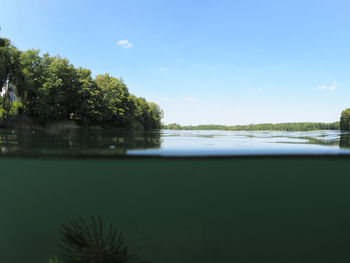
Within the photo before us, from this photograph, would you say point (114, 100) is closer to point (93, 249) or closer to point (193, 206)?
point (193, 206)

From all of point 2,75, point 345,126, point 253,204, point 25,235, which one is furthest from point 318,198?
point 345,126

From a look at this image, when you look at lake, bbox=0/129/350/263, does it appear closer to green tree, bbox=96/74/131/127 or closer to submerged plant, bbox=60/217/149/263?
submerged plant, bbox=60/217/149/263

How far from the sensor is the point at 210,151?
29.2 ft

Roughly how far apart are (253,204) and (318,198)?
3.31 metres

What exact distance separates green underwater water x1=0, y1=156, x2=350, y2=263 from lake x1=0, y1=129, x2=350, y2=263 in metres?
0.05

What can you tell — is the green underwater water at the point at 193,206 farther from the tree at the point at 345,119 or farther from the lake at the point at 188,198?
the tree at the point at 345,119

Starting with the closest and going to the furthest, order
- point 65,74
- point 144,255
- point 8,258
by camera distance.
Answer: point 144,255
point 8,258
point 65,74

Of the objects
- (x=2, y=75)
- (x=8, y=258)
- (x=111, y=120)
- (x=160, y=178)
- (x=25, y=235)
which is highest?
(x=2, y=75)

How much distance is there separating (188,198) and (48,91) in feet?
108

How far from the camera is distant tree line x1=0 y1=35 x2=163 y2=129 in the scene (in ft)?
112

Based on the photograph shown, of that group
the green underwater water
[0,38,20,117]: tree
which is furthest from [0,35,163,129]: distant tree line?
the green underwater water

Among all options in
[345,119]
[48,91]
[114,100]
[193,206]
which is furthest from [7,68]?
[345,119]

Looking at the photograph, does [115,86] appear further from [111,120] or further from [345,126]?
[345,126]

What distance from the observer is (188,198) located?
11180mm
